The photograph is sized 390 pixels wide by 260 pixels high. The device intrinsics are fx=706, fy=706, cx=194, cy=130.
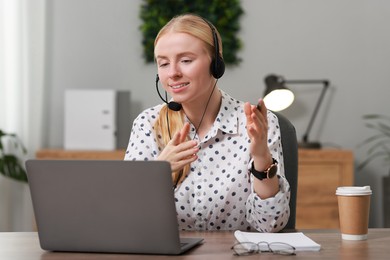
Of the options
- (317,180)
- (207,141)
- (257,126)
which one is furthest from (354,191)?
(317,180)

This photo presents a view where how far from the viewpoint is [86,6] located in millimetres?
4027

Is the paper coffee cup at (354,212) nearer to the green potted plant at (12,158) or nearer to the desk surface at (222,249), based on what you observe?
the desk surface at (222,249)

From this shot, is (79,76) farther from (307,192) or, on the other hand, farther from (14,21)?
(307,192)

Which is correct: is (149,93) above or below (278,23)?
below

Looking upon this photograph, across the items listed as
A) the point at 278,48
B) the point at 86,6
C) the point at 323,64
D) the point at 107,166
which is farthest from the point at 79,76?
the point at 107,166

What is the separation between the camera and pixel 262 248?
1.40 m

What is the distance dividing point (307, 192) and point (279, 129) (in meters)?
1.82

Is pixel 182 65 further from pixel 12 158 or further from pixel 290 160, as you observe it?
pixel 12 158

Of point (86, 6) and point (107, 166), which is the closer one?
point (107, 166)

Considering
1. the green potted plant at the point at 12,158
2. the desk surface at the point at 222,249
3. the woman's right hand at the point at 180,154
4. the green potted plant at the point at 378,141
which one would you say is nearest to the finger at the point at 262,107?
the woman's right hand at the point at 180,154

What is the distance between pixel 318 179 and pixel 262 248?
7.62 ft

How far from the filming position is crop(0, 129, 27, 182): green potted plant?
12.3 ft

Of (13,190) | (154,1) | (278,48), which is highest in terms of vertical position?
(154,1)

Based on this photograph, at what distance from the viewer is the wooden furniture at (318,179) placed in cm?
366
